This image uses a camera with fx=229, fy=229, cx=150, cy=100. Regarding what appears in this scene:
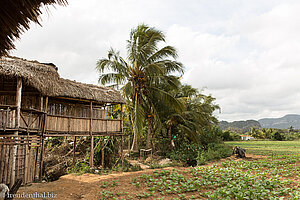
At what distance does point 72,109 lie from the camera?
13.1 meters

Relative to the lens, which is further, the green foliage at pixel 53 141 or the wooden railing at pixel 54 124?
the green foliage at pixel 53 141

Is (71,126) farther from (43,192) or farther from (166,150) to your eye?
(166,150)

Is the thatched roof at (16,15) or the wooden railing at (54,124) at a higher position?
the thatched roof at (16,15)

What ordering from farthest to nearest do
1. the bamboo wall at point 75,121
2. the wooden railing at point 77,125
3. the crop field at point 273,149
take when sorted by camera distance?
the crop field at point 273,149
the bamboo wall at point 75,121
the wooden railing at point 77,125

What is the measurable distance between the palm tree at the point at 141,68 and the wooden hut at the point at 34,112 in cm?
189

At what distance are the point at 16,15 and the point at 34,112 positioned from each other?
293 inches

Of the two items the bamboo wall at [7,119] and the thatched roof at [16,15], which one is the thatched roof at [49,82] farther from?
the thatched roof at [16,15]

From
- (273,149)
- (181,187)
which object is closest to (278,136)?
(273,149)

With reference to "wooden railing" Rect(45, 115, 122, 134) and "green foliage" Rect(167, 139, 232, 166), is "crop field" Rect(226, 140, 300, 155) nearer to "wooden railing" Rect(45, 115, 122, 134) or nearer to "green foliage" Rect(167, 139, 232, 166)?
"green foliage" Rect(167, 139, 232, 166)

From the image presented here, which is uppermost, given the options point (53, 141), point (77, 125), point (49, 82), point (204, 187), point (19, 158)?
point (49, 82)

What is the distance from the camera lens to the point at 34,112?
9234mm

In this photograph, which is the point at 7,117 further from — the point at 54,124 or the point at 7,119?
the point at 54,124

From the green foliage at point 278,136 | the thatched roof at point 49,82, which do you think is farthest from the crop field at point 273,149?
the green foliage at point 278,136

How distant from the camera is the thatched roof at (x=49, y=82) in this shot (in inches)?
316
